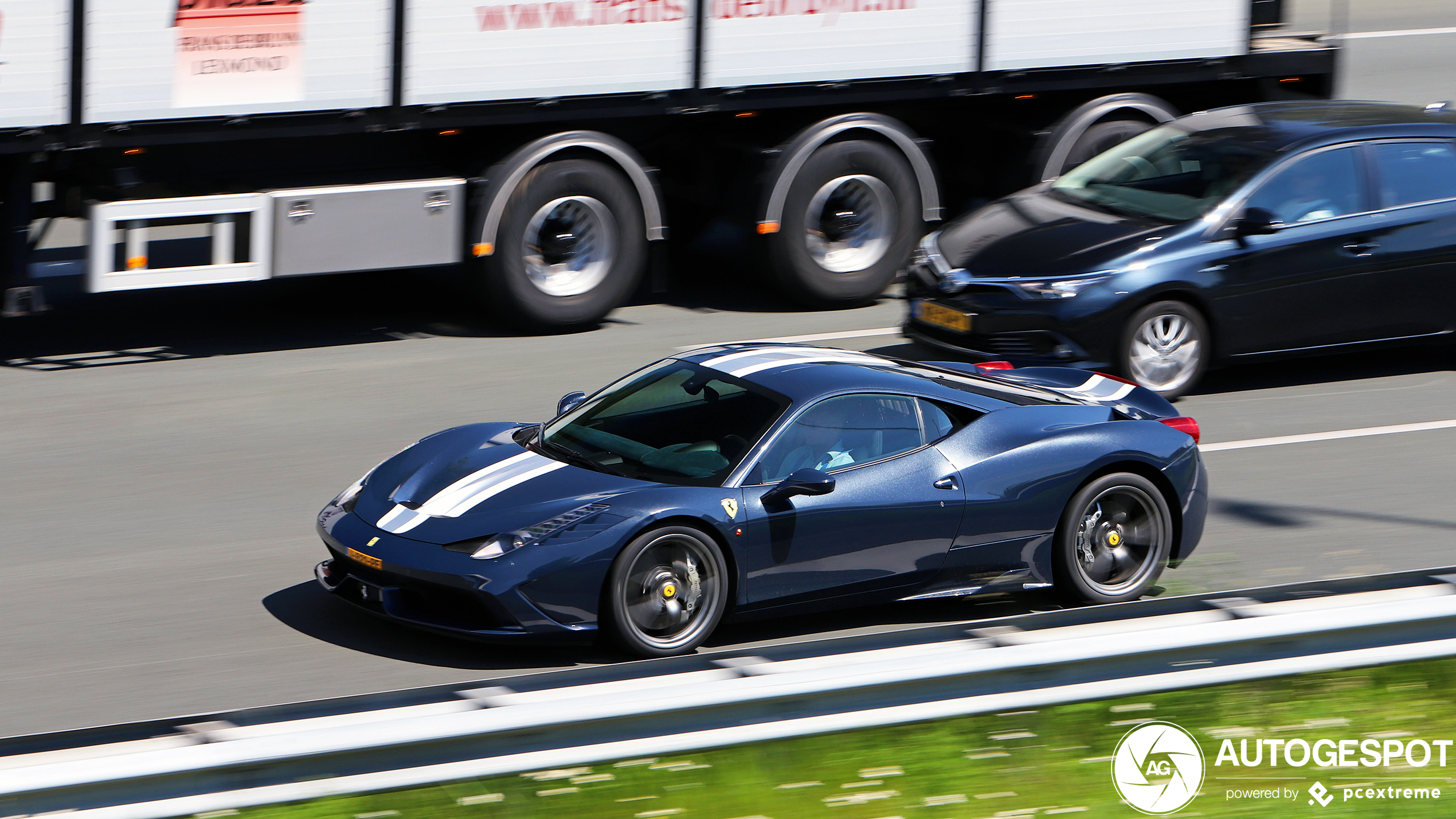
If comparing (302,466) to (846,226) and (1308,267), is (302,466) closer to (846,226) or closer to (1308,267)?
(846,226)

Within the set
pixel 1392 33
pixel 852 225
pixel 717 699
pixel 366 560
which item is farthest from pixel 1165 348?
pixel 1392 33

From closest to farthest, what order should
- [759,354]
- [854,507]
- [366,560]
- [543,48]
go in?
[366,560] < [854,507] < [759,354] < [543,48]

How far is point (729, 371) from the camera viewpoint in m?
7.21

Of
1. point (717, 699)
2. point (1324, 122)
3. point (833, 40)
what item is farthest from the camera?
point (833, 40)

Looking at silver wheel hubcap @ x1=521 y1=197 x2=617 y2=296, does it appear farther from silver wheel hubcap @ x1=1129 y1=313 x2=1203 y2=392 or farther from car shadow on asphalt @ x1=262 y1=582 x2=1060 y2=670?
car shadow on asphalt @ x1=262 y1=582 x2=1060 y2=670

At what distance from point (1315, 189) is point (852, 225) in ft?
11.6

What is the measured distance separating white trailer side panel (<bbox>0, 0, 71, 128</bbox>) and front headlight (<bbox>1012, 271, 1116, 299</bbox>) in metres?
5.92

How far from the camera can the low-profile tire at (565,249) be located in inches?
464

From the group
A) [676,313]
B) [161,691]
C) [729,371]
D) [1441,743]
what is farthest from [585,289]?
[1441,743]

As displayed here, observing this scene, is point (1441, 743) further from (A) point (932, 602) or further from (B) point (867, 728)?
(A) point (932, 602)

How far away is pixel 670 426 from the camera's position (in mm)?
6988

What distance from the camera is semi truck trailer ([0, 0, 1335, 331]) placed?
10656 millimetres

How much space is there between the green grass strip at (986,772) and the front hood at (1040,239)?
5924mm

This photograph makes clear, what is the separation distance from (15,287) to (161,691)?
Result: 17.5 ft
